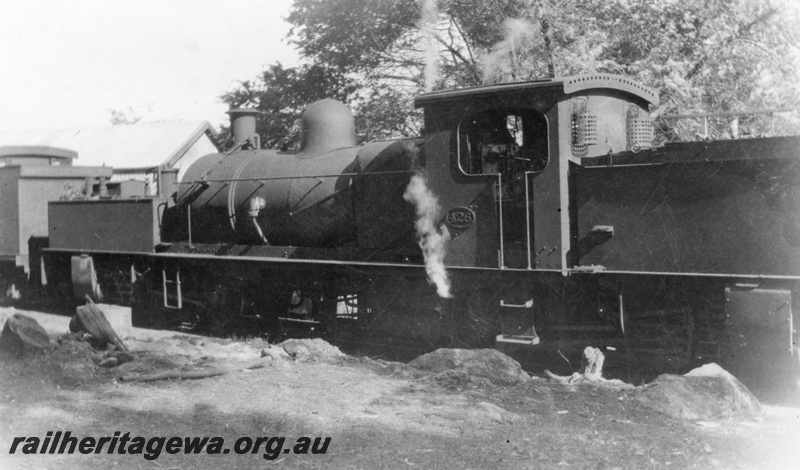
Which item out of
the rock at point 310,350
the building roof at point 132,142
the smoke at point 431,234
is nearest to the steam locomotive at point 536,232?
the smoke at point 431,234

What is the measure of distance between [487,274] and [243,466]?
3.57 metres

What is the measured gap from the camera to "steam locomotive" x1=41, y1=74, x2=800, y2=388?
634 centimetres

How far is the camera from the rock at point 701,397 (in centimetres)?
566

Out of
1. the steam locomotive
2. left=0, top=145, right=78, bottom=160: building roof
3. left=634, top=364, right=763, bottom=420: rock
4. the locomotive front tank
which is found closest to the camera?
left=634, top=364, right=763, bottom=420: rock

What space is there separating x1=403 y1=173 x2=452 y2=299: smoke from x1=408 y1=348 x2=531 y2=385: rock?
827mm

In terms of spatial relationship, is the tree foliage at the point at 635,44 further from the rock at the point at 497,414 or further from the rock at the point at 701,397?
the rock at the point at 497,414

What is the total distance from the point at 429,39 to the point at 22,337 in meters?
11.7

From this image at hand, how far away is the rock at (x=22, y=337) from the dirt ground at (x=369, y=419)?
0.64 ft

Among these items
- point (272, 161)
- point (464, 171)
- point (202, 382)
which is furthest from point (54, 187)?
point (464, 171)

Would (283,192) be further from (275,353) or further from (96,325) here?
(96,325)

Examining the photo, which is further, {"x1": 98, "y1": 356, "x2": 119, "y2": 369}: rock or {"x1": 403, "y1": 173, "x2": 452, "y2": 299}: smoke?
{"x1": 403, "y1": 173, "x2": 452, "y2": 299}: smoke

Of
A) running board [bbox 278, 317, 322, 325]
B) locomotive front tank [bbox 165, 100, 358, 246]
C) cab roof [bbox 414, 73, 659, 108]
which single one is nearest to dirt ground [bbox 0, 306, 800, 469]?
running board [bbox 278, 317, 322, 325]

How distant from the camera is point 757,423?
18.3 feet

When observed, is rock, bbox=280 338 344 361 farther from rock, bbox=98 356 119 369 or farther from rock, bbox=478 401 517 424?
rock, bbox=478 401 517 424
